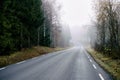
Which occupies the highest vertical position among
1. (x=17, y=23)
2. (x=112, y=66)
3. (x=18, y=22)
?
(x=18, y=22)

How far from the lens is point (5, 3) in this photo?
22.5 meters

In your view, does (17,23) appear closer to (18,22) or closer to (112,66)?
(18,22)

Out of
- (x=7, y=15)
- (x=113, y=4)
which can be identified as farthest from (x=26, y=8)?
(x=113, y=4)

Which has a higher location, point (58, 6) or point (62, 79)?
point (58, 6)

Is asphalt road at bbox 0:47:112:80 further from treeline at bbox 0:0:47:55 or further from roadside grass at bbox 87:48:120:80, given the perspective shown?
treeline at bbox 0:0:47:55

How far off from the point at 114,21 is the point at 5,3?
1140cm

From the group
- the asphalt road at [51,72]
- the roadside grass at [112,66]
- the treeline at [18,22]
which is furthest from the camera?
the treeline at [18,22]

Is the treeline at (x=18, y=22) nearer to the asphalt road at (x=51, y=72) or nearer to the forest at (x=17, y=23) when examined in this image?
the forest at (x=17, y=23)

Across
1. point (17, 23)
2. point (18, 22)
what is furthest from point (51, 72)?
point (18, 22)


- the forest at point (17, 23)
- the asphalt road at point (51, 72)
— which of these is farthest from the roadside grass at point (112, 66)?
the forest at point (17, 23)

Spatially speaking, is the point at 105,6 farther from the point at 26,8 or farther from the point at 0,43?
→ the point at 0,43

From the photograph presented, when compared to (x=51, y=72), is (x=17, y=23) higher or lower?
higher

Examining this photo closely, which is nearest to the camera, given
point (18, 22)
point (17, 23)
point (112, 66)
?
point (112, 66)

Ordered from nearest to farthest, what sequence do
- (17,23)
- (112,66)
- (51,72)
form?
1. (51,72)
2. (112,66)
3. (17,23)
